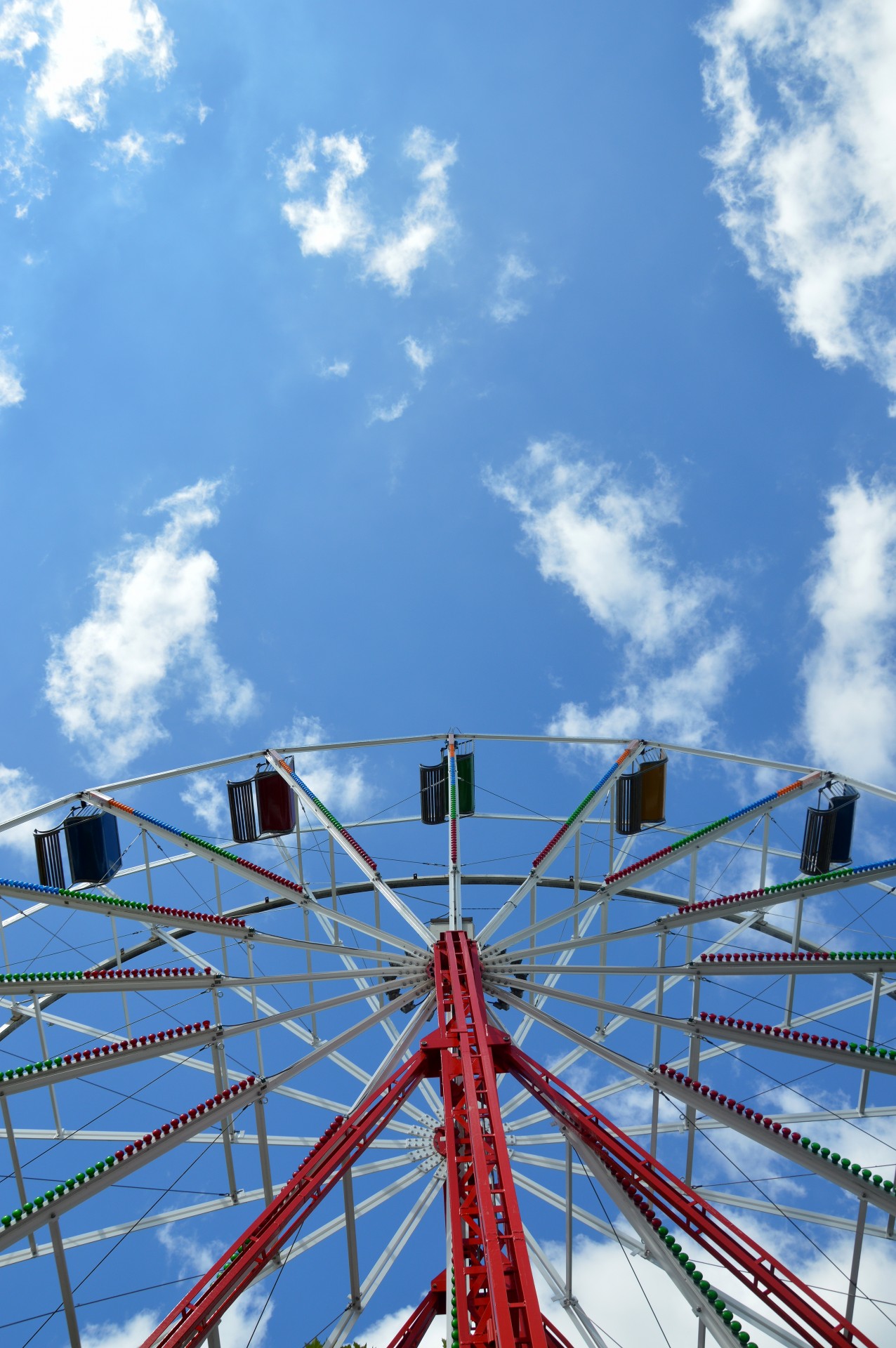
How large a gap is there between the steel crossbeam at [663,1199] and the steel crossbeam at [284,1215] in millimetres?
3293

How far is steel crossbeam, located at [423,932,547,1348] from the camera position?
1336 cm

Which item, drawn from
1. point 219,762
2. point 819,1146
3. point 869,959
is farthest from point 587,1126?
point 219,762

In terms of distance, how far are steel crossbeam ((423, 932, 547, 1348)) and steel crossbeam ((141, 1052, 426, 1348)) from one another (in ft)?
5.72

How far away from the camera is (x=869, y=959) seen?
881 inches

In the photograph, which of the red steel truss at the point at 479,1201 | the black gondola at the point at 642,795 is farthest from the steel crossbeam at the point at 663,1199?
the black gondola at the point at 642,795

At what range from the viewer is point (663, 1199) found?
18.2m

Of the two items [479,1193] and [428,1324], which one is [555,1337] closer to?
[428,1324]

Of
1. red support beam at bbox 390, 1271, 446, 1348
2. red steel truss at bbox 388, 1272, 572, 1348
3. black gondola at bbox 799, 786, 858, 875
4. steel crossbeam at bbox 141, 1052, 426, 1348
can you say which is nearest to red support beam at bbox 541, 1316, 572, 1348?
red steel truss at bbox 388, 1272, 572, 1348

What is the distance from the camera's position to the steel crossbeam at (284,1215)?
15922 mm

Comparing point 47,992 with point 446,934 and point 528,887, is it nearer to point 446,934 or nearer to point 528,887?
point 446,934

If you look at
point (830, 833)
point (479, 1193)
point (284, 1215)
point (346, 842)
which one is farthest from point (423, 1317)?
point (830, 833)

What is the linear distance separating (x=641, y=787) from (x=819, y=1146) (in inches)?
647

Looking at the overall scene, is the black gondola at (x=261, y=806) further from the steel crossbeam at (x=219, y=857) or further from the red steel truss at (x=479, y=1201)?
the red steel truss at (x=479, y=1201)

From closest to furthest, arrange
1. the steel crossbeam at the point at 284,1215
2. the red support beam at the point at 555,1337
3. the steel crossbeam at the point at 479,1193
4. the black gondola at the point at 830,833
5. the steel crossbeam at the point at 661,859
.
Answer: the steel crossbeam at the point at 479,1193, the steel crossbeam at the point at 284,1215, the red support beam at the point at 555,1337, the steel crossbeam at the point at 661,859, the black gondola at the point at 830,833
